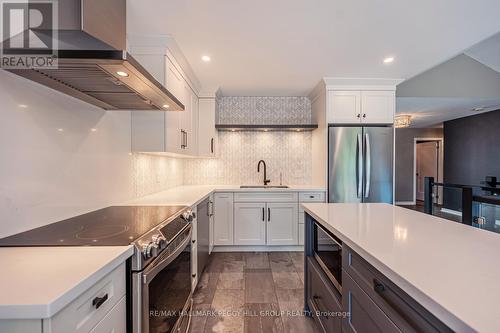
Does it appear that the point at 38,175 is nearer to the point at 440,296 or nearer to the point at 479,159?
the point at 440,296

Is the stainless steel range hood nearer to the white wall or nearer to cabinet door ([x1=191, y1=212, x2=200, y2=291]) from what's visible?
the white wall

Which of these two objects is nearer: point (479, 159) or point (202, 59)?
point (202, 59)

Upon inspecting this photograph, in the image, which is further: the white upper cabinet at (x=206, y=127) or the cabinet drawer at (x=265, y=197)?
the white upper cabinet at (x=206, y=127)

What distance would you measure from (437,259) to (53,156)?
200 centimetres

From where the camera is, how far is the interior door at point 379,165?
316 cm

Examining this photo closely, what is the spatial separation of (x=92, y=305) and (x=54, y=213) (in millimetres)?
895

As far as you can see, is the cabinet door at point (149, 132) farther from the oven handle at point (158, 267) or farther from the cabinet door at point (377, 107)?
the cabinet door at point (377, 107)

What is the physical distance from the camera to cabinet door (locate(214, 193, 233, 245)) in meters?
3.33

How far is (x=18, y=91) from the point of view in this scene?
3.84ft

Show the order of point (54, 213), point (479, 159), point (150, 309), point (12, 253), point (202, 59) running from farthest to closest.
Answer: point (479, 159)
point (202, 59)
point (54, 213)
point (150, 309)
point (12, 253)


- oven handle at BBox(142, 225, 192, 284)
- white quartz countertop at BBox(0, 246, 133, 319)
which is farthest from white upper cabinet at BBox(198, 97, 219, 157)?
white quartz countertop at BBox(0, 246, 133, 319)

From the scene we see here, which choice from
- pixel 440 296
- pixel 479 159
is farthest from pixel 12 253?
pixel 479 159

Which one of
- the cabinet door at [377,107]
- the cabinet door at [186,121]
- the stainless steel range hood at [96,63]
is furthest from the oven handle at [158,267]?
the cabinet door at [377,107]

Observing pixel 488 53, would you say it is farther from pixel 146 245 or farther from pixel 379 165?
pixel 146 245
